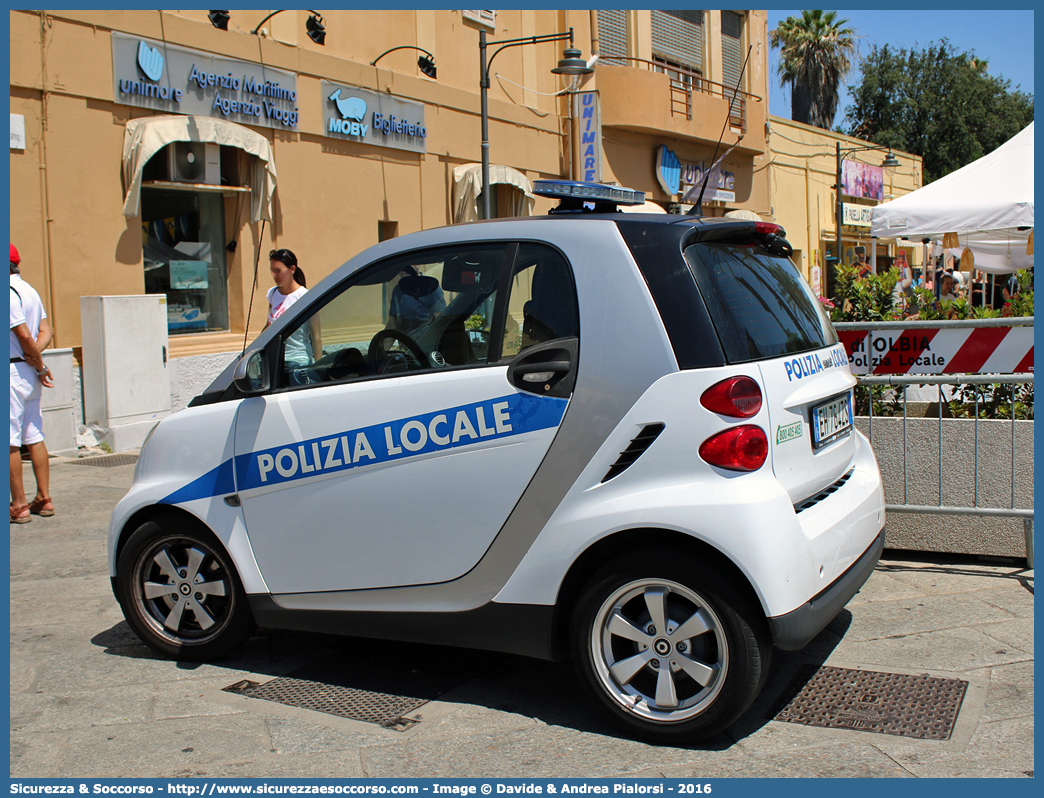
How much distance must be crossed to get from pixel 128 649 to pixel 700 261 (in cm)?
310

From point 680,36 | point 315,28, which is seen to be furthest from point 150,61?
point 680,36

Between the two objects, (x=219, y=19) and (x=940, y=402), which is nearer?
(x=940, y=402)

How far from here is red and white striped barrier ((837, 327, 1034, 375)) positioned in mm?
5188

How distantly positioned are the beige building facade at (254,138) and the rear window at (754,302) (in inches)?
139

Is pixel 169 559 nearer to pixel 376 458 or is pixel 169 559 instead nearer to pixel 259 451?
pixel 259 451

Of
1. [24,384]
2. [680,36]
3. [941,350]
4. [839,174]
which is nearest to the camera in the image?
[941,350]

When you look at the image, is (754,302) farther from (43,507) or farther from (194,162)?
(194,162)

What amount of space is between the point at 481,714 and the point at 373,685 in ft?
1.82

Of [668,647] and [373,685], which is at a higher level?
[668,647]

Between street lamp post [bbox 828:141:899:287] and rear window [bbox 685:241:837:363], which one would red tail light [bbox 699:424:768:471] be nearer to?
rear window [bbox 685:241:837:363]

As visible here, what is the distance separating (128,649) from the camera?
4.46 meters

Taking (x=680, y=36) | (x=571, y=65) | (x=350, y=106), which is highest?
(x=680, y=36)

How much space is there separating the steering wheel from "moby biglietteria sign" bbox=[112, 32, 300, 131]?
860 cm

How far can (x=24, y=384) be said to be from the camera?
265 inches
